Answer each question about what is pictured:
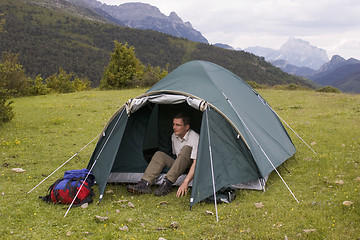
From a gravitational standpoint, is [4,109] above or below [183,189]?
above

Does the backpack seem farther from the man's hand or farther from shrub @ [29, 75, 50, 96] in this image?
shrub @ [29, 75, 50, 96]

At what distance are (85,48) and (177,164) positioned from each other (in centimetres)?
14351

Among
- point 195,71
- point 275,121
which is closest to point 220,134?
point 195,71

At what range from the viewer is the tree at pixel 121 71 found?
33.9 meters

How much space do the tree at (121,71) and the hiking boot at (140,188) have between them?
26627 millimetres

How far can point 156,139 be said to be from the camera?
945cm

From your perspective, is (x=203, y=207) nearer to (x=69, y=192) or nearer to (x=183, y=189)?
(x=183, y=189)

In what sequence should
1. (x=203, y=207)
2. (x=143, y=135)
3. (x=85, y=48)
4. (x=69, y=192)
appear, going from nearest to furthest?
(x=203, y=207) → (x=69, y=192) → (x=143, y=135) → (x=85, y=48)

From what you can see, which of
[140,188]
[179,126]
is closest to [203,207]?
[140,188]

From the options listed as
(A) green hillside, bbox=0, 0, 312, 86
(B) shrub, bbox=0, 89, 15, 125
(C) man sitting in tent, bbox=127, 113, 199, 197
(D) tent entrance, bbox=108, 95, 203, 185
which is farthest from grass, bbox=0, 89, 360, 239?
(A) green hillside, bbox=0, 0, 312, 86

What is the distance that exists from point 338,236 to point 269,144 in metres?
3.63

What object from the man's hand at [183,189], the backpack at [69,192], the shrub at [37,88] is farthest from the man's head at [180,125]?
the shrub at [37,88]

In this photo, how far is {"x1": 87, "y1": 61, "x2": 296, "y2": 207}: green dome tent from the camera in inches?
279

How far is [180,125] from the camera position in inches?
309
